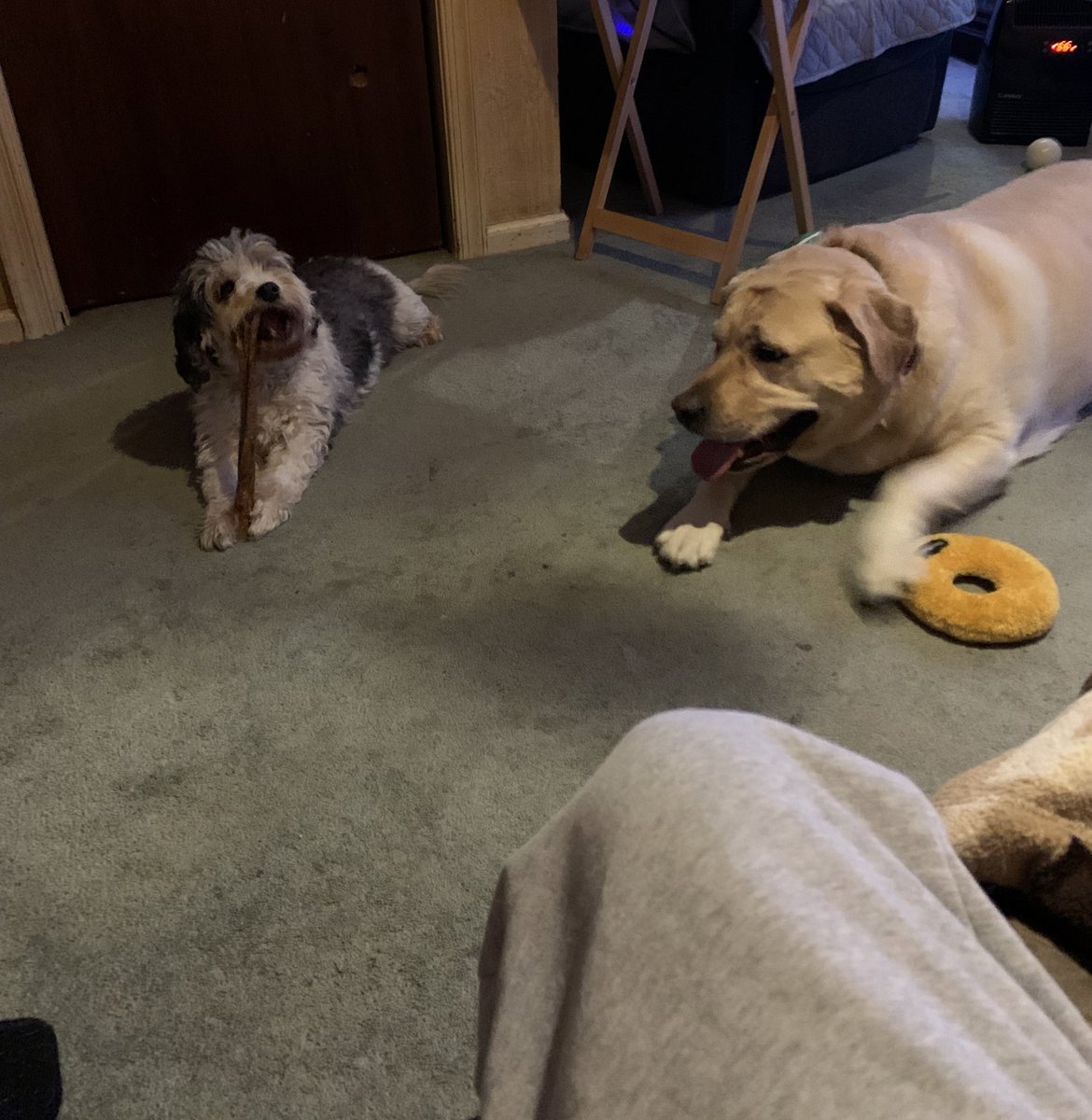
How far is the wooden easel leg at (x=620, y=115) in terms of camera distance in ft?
9.07

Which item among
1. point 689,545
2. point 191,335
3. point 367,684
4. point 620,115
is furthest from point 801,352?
point 620,115

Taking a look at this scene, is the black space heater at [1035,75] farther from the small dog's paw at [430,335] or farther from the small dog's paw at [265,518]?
the small dog's paw at [265,518]

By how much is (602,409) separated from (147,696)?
1.20 m

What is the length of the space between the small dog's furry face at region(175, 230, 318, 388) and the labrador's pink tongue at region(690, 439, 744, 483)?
885 millimetres

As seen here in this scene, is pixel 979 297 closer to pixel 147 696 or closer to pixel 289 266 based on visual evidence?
pixel 289 266

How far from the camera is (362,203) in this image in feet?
9.89

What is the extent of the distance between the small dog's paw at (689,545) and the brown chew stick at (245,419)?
2.65 feet

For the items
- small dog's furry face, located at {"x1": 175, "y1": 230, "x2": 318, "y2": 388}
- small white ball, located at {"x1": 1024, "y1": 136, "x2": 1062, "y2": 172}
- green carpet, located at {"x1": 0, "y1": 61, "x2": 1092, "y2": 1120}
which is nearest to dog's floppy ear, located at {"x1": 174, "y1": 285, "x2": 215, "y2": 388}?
small dog's furry face, located at {"x1": 175, "y1": 230, "x2": 318, "y2": 388}

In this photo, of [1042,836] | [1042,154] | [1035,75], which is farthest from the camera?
[1035,75]

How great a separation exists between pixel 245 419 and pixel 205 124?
3.92ft

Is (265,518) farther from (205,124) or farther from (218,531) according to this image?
(205,124)

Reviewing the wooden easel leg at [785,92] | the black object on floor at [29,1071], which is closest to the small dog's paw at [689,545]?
the black object on floor at [29,1071]

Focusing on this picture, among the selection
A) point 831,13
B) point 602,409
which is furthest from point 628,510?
point 831,13

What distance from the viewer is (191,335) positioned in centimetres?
203
